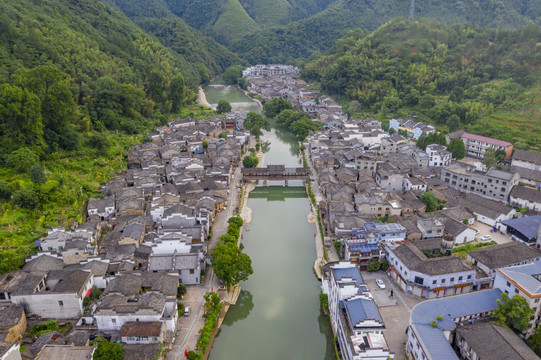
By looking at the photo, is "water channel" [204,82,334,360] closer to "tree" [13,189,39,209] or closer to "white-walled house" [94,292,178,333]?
"white-walled house" [94,292,178,333]

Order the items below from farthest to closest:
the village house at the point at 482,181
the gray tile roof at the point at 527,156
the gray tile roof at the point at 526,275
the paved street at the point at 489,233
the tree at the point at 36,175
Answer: the gray tile roof at the point at 527,156
the village house at the point at 482,181
the tree at the point at 36,175
the paved street at the point at 489,233
the gray tile roof at the point at 526,275

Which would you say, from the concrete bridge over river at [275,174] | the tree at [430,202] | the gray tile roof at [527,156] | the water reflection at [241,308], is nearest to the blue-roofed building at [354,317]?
the water reflection at [241,308]

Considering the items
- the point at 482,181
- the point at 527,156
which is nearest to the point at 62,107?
the point at 482,181

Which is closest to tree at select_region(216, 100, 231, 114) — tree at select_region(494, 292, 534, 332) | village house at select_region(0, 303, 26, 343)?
village house at select_region(0, 303, 26, 343)

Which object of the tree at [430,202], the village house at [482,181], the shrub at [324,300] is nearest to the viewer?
the shrub at [324,300]

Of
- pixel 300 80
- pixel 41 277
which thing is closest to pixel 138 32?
pixel 300 80

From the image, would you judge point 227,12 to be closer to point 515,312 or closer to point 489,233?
point 489,233

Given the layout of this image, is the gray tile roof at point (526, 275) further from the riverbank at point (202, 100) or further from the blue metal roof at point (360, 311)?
the riverbank at point (202, 100)
